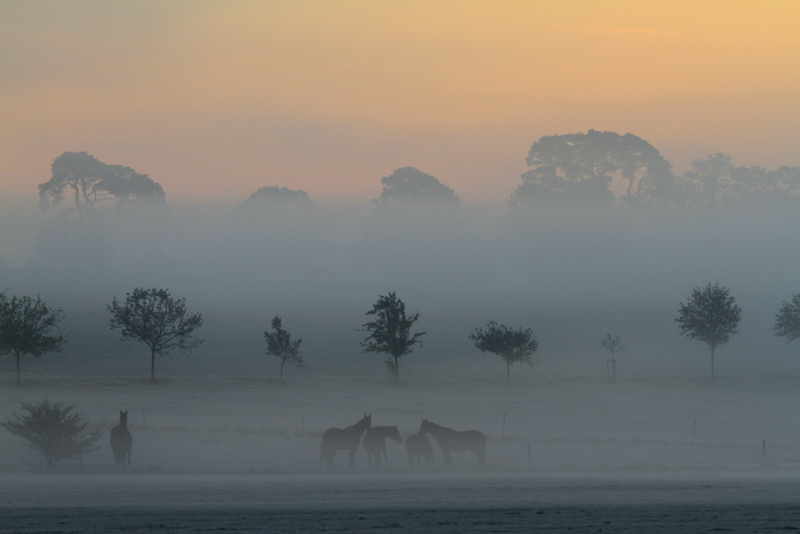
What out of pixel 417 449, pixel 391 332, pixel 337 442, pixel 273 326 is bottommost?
pixel 417 449

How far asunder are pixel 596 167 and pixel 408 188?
29.5 m

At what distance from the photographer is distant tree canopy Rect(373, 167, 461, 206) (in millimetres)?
140250

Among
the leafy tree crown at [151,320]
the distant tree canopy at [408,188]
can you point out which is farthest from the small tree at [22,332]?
the distant tree canopy at [408,188]

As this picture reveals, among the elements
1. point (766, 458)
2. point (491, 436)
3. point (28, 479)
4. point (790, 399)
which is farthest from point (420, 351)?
point (28, 479)

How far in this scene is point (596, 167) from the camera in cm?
13862

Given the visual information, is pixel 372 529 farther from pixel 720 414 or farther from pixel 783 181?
pixel 783 181

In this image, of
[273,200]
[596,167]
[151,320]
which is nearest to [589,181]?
[596,167]

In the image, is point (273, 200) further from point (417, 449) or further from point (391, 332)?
point (417, 449)

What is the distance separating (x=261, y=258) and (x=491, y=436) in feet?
391

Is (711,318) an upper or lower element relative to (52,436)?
upper

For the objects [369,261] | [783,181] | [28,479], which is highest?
[783,181]

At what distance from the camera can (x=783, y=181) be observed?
151 m

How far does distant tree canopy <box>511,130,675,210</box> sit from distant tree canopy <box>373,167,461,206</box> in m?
13.7

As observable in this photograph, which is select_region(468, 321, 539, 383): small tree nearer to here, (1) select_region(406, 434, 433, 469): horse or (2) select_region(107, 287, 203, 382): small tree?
(2) select_region(107, 287, 203, 382): small tree
